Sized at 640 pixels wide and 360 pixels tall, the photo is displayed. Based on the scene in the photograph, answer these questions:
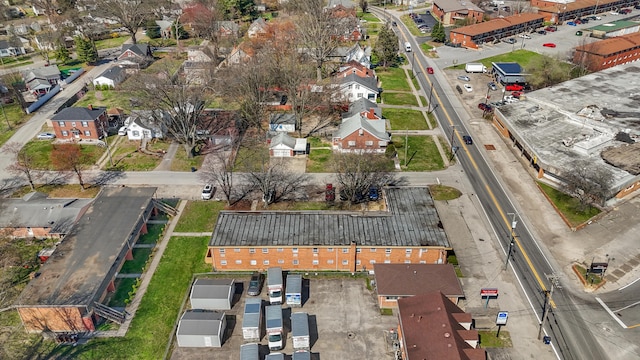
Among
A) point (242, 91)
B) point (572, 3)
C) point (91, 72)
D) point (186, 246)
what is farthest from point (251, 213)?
point (572, 3)

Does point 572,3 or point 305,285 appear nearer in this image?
point 305,285

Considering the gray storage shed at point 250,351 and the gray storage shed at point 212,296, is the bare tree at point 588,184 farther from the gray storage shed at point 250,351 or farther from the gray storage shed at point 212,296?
the gray storage shed at point 212,296

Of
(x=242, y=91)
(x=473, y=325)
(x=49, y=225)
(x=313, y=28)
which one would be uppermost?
(x=313, y=28)

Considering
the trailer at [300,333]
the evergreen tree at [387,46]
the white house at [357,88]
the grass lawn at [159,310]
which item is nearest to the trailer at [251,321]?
the trailer at [300,333]

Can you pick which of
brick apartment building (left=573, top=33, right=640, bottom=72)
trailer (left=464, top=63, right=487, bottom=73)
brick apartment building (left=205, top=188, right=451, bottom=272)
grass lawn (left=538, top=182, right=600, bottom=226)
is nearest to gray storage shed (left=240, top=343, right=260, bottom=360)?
brick apartment building (left=205, top=188, right=451, bottom=272)

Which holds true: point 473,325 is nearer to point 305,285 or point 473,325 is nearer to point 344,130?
point 305,285

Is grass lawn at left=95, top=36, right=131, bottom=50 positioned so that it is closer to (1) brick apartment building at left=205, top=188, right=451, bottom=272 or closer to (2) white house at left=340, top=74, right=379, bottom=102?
(2) white house at left=340, top=74, right=379, bottom=102
